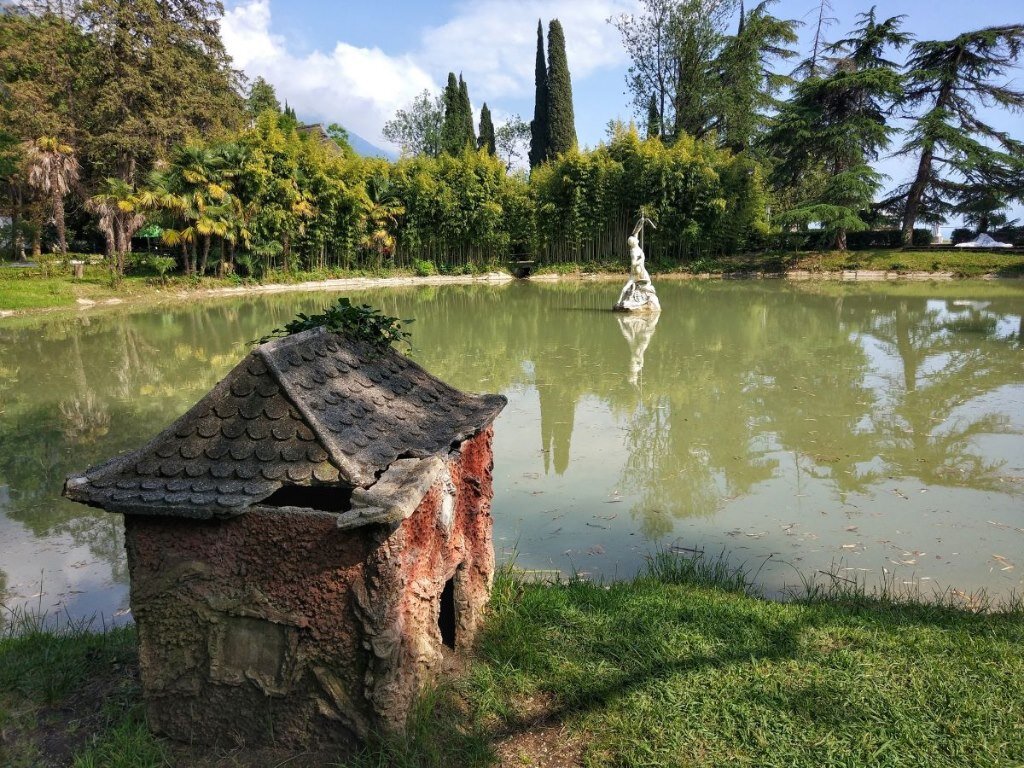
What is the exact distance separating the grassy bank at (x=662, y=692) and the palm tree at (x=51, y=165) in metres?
23.5

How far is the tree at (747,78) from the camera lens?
103ft

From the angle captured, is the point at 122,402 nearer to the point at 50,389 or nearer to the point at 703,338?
the point at 50,389

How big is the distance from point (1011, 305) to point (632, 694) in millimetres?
18717

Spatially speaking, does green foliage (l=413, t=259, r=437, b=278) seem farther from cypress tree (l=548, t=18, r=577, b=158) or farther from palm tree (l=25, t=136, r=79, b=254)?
palm tree (l=25, t=136, r=79, b=254)

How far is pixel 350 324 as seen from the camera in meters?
2.79

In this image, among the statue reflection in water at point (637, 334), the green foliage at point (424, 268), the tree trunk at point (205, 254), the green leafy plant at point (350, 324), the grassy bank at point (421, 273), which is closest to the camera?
the green leafy plant at point (350, 324)

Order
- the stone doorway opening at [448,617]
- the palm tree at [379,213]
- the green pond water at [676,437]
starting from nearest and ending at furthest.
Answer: the stone doorway opening at [448,617] < the green pond water at [676,437] < the palm tree at [379,213]

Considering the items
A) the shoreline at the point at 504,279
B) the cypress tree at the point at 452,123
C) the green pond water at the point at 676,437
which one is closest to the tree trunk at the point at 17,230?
the shoreline at the point at 504,279

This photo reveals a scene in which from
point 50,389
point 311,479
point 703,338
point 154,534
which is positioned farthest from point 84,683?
point 703,338

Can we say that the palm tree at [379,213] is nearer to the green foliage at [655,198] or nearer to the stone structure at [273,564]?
the green foliage at [655,198]

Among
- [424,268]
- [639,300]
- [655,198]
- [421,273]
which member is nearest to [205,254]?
[421,273]

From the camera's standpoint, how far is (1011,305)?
1659 centimetres

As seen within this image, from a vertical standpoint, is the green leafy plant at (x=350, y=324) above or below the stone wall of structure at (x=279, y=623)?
above

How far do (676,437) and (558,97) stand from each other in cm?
3155
